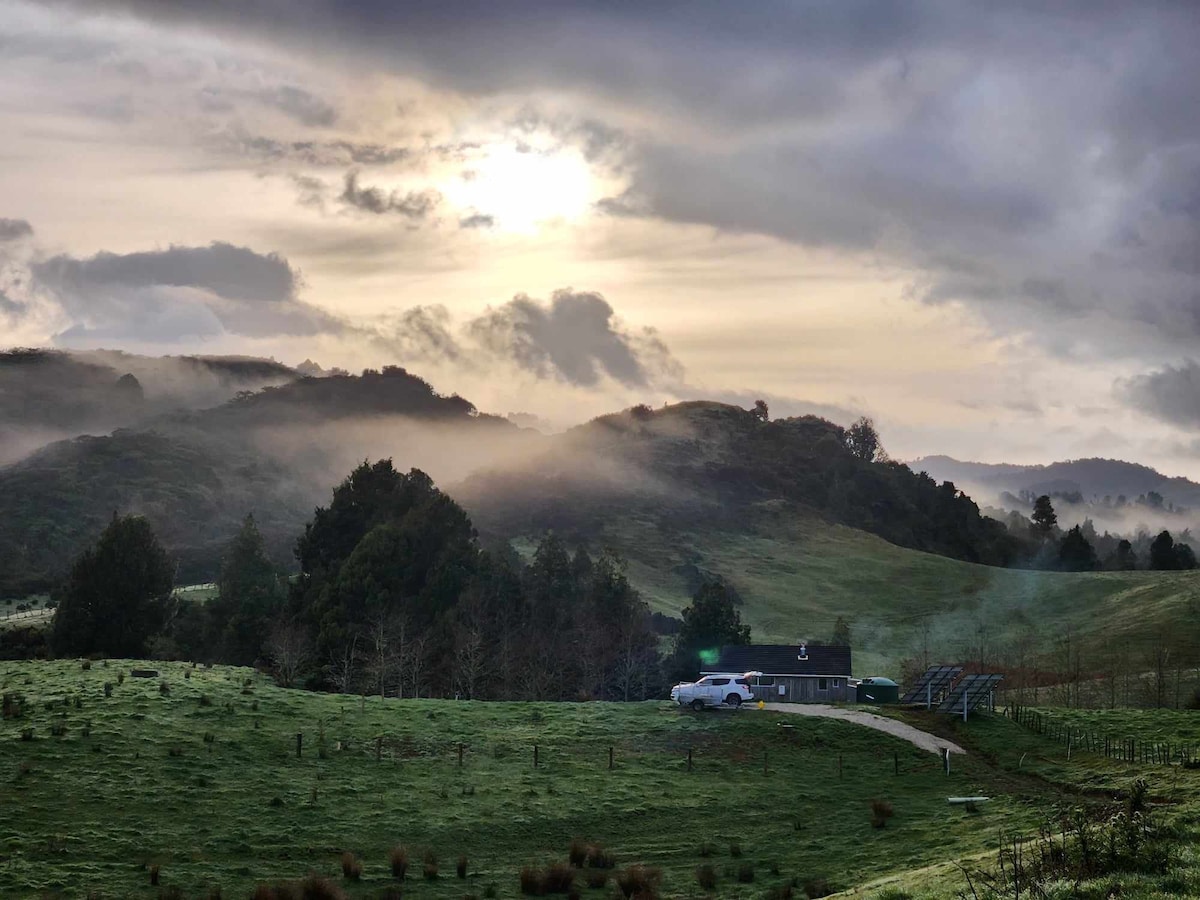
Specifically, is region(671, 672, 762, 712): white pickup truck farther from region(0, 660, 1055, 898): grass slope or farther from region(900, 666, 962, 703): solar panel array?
region(900, 666, 962, 703): solar panel array

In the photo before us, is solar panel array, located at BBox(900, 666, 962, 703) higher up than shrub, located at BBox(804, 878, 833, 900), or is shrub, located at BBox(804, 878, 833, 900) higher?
solar panel array, located at BBox(900, 666, 962, 703)

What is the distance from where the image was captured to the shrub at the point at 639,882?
4531 cm

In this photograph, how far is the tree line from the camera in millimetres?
110125

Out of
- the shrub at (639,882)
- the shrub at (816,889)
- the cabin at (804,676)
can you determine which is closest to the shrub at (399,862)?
the shrub at (639,882)

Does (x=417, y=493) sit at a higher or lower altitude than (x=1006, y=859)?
higher

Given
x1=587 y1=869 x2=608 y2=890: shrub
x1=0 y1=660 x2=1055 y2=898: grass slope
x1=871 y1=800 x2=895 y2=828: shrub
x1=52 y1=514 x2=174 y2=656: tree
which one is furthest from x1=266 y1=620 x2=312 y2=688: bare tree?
x1=871 y1=800 x2=895 y2=828: shrub

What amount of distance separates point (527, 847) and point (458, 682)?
56711 millimetres

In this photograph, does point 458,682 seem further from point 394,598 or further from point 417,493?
point 417,493

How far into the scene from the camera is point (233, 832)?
5106cm

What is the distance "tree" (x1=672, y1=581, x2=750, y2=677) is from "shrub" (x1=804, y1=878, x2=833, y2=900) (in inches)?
2755

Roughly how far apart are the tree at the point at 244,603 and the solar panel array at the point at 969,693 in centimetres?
6806

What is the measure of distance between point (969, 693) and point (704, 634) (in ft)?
141

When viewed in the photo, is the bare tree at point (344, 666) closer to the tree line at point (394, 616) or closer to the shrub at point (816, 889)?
the tree line at point (394, 616)

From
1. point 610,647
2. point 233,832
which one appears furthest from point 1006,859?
point 610,647
